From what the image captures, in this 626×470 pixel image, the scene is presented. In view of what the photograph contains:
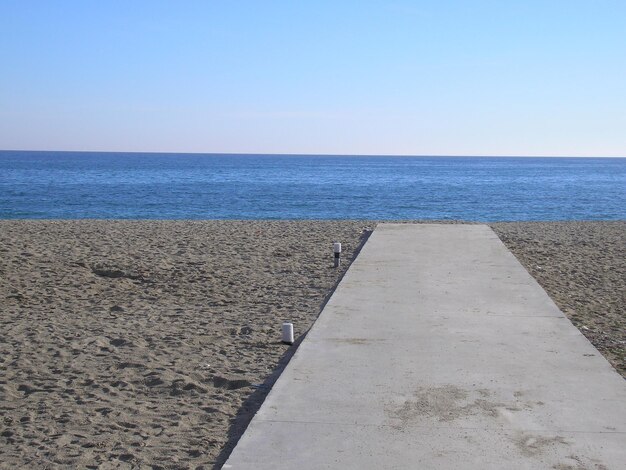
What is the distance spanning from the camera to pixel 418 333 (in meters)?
7.61

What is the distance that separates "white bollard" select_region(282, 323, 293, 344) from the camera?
805cm

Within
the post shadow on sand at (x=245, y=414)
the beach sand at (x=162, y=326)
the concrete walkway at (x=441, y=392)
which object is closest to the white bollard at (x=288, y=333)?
the beach sand at (x=162, y=326)

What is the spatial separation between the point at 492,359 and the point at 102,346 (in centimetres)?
395

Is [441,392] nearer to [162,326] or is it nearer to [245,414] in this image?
[245,414]

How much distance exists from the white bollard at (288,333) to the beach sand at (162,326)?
6 centimetres

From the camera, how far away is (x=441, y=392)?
5.72 m

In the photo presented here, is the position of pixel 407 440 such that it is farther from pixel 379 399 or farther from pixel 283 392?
pixel 283 392

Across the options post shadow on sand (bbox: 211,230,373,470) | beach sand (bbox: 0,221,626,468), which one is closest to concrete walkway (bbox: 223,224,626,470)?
post shadow on sand (bbox: 211,230,373,470)

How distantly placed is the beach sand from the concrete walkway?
0.48 metres

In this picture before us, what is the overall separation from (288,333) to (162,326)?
186 centimetres

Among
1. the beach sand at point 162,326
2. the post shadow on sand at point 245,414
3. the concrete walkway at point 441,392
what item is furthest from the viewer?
the beach sand at point 162,326

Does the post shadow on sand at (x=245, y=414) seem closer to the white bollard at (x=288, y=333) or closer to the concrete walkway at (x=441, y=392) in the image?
the concrete walkway at (x=441, y=392)

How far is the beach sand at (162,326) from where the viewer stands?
5461 mm

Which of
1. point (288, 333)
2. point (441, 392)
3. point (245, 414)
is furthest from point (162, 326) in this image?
point (441, 392)
